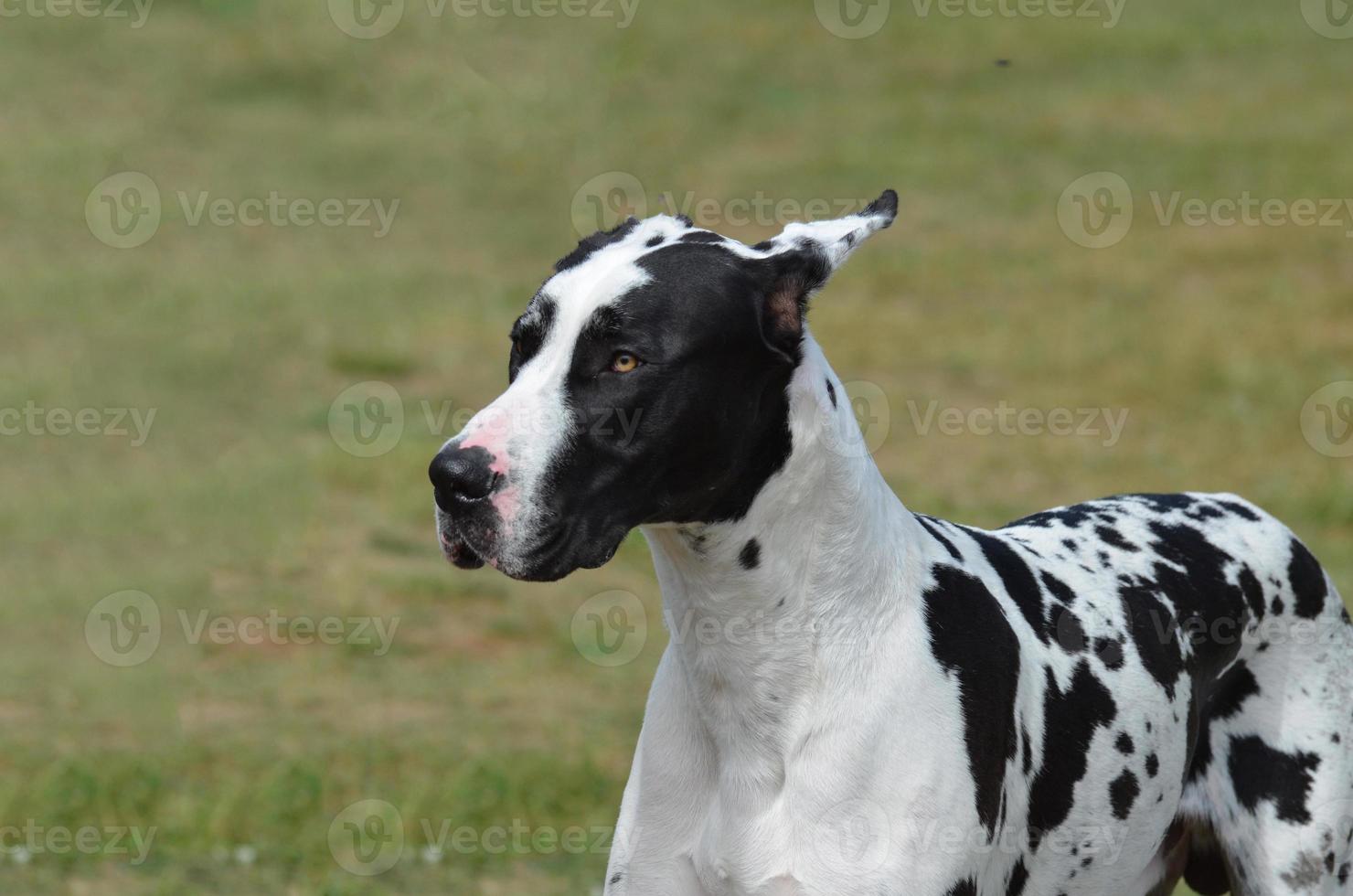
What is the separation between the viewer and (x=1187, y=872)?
570 centimetres

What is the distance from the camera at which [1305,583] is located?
5.66 metres

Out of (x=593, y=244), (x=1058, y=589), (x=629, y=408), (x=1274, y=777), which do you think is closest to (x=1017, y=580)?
(x=1058, y=589)

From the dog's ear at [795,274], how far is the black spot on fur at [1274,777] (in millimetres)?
2205

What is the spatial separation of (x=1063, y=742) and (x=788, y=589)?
96 cm

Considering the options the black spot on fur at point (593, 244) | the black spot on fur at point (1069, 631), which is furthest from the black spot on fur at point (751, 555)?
the black spot on fur at point (1069, 631)

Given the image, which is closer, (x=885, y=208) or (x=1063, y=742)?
(x=885, y=208)

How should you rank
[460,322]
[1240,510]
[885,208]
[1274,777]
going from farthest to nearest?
[460,322] < [1240,510] < [1274,777] < [885,208]

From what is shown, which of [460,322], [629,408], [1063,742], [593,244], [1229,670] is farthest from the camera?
[460,322]

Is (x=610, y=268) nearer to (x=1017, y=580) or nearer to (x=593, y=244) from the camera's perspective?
(x=593, y=244)

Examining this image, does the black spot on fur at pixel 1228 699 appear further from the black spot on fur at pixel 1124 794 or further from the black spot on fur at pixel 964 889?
the black spot on fur at pixel 964 889

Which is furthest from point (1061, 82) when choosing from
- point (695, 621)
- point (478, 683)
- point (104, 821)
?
point (695, 621)

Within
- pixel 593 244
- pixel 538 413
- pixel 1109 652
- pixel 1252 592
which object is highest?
pixel 593 244

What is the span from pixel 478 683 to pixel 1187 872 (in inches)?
199

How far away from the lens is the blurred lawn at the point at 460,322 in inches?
339
